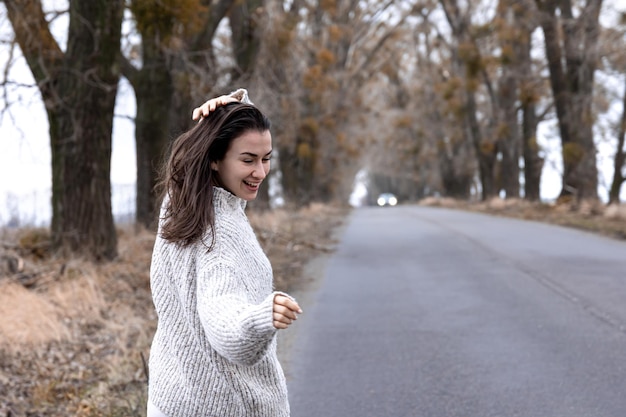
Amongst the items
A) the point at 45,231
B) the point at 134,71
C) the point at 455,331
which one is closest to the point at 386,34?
the point at 134,71

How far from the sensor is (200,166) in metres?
2.48

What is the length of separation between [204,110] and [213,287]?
602mm

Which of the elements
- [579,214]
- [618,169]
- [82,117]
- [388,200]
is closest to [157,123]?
[82,117]

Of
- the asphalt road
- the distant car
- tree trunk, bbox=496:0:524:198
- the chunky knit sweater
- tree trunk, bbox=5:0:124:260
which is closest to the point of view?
the chunky knit sweater

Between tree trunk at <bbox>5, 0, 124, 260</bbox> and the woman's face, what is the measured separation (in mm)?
8618

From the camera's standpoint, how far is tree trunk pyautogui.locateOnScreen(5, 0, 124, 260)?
10859 millimetres

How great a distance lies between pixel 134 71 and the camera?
A: 15.6 m

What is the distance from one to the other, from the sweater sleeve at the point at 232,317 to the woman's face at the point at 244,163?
0.33 m

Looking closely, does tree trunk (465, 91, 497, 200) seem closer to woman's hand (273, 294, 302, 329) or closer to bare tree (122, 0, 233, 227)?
bare tree (122, 0, 233, 227)

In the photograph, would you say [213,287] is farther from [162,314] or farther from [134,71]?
[134,71]

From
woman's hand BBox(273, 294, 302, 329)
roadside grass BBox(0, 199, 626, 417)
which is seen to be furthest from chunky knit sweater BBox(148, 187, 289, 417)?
roadside grass BBox(0, 199, 626, 417)

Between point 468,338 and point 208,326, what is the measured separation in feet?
18.9

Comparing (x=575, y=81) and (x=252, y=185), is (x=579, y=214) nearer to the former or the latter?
(x=575, y=81)

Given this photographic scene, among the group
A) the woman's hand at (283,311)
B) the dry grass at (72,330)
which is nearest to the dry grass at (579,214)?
the dry grass at (72,330)
